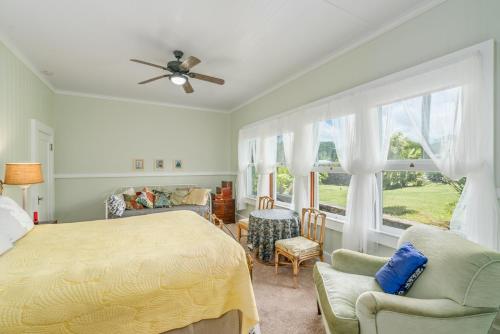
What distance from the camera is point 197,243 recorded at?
169 cm

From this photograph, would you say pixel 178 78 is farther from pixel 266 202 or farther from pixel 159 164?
pixel 159 164

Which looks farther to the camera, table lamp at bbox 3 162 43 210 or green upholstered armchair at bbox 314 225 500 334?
table lamp at bbox 3 162 43 210

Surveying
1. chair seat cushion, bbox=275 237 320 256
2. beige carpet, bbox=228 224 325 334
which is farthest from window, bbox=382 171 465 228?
beige carpet, bbox=228 224 325 334

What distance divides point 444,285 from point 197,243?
1618 mm

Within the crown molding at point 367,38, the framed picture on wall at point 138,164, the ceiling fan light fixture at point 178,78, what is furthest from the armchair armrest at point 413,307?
the framed picture on wall at point 138,164

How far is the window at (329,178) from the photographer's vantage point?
289 cm

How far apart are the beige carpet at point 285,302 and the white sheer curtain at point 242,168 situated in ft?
7.39

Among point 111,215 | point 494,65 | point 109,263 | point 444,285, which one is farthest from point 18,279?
point 494,65

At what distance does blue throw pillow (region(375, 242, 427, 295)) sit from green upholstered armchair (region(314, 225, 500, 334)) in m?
0.04

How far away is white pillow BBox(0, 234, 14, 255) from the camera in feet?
4.77

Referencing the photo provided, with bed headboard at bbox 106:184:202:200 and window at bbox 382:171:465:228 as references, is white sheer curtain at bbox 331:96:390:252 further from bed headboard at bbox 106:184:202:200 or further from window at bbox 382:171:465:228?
bed headboard at bbox 106:184:202:200

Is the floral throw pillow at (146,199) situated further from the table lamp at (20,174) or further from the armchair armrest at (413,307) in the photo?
the armchair armrest at (413,307)

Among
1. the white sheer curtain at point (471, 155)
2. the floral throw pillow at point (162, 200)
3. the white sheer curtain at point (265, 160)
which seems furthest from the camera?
the floral throw pillow at point (162, 200)

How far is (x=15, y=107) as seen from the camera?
8.84 ft
